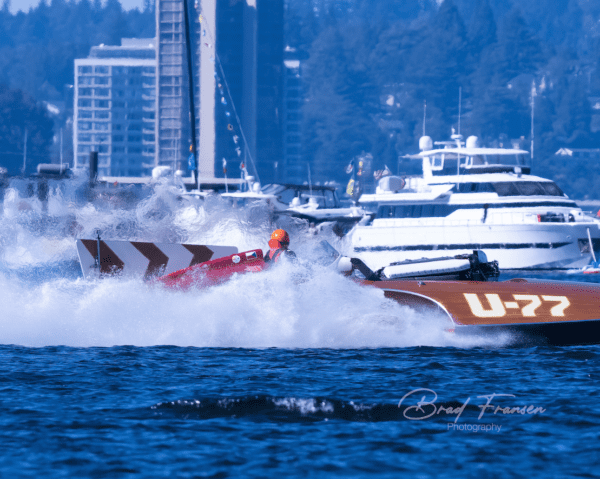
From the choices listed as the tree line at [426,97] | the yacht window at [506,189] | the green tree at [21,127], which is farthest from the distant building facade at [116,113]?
the yacht window at [506,189]

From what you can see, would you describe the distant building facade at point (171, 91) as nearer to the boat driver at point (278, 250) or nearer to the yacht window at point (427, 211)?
the yacht window at point (427, 211)

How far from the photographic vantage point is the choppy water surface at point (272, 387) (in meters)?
7.63

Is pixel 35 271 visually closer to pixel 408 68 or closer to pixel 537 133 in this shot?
pixel 537 133

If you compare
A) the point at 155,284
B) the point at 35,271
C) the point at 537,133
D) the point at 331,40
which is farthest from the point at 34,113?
the point at 155,284

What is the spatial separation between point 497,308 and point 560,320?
76 cm

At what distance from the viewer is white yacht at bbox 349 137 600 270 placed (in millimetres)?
33719

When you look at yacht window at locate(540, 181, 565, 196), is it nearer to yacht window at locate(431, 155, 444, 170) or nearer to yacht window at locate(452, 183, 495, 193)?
yacht window at locate(452, 183, 495, 193)

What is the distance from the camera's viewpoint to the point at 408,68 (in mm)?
183625

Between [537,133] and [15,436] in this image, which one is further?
[537,133]

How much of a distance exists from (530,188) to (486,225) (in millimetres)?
2640

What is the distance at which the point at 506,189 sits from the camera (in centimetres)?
3481

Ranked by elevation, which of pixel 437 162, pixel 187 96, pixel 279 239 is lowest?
pixel 279 239

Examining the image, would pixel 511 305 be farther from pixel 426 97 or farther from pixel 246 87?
pixel 426 97
